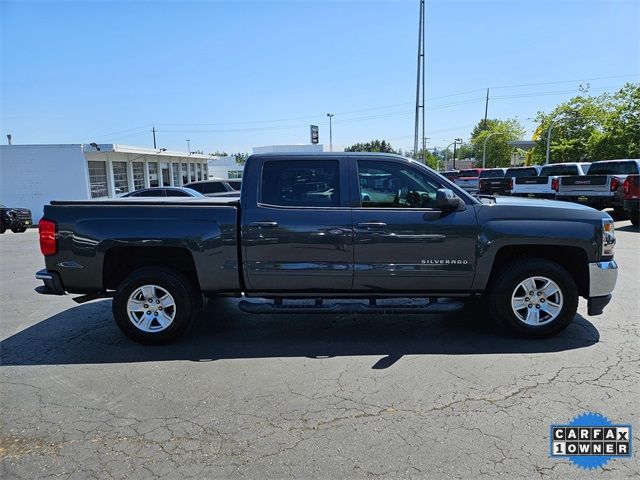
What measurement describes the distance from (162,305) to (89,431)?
161 cm

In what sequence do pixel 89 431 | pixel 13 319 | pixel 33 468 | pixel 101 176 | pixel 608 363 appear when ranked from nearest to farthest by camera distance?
pixel 33 468, pixel 89 431, pixel 608 363, pixel 13 319, pixel 101 176

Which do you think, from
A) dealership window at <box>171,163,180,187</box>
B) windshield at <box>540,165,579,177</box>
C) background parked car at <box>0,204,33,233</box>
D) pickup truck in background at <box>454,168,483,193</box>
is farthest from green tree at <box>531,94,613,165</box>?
background parked car at <box>0,204,33,233</box>

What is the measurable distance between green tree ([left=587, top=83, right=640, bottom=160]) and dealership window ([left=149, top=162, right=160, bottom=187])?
1347 inches

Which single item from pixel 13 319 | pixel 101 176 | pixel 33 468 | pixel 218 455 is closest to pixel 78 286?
pixel 13 319

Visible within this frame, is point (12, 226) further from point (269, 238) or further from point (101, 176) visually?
point (269, 238)

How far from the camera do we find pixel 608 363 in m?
3.94

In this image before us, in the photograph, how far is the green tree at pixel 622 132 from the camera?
30.8 m

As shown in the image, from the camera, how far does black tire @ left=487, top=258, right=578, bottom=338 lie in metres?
4.39

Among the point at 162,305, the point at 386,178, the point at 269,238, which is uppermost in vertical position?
the point at 386,178

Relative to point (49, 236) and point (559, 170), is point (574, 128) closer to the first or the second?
point (559, 170)

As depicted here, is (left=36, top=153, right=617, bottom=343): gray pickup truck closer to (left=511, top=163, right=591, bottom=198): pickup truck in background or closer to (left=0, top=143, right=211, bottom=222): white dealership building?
(left=511, top=163, right=591, bottom=198): pickup truck in background

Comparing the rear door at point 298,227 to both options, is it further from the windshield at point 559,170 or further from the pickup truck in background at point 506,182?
the pickup truck in background at point 506,182

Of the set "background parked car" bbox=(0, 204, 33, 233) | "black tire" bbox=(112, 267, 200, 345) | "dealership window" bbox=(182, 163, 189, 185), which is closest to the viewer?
"black tire" bbox=(112, 267, 200, 345)

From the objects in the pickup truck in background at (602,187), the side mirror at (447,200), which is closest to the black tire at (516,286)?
the side mirror at (447,200)
